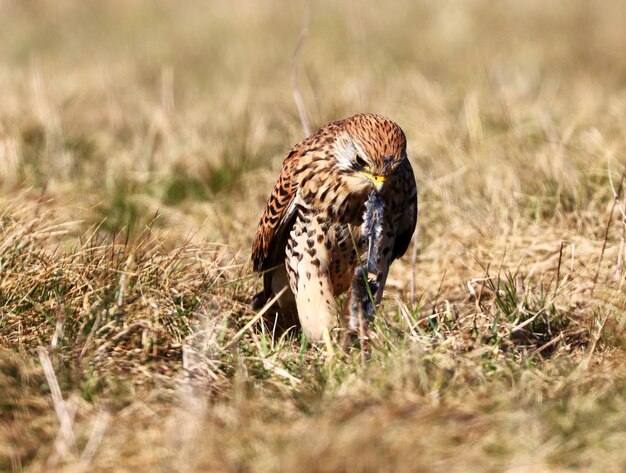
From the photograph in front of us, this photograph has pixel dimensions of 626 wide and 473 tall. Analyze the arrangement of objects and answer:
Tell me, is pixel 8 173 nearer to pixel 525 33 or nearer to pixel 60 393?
pixel 60 393

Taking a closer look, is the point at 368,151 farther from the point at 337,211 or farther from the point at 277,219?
the point at 277,219

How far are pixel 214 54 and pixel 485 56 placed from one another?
2796mm

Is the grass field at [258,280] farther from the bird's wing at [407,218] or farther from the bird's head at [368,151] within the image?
the bird's head at [368,151]

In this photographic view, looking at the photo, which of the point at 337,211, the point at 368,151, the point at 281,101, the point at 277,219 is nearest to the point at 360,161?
the point at 368,151

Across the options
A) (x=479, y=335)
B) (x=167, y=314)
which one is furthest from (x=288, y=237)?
(x=479, y=335)

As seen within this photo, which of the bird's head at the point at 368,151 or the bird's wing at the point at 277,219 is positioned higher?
the bird's head at the point at 368,151

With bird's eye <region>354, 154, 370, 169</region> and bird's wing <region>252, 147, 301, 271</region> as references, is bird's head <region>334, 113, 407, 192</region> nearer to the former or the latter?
bird's eye <region>354, 154, 370, 169</region>

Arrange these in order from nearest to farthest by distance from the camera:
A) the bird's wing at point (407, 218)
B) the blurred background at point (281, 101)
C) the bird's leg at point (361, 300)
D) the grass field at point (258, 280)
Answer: the grass field at point (258, 280), the bird's leg at point (361, 300), the bird's wing at point (407, 218), the blurred background at point (281, 101)

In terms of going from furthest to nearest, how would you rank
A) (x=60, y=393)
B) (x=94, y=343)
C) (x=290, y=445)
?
(x=94, y=343), (x=60, y=393), (x=290, y=445)

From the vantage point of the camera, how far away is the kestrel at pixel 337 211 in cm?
385

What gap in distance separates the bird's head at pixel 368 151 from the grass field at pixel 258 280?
521mm

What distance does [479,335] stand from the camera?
12.1 feet

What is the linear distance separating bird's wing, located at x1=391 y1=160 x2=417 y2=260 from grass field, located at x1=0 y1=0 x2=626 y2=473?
0.24 meters

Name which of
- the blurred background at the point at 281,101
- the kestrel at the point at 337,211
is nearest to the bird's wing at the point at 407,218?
the kestrel at the point at 337,211
